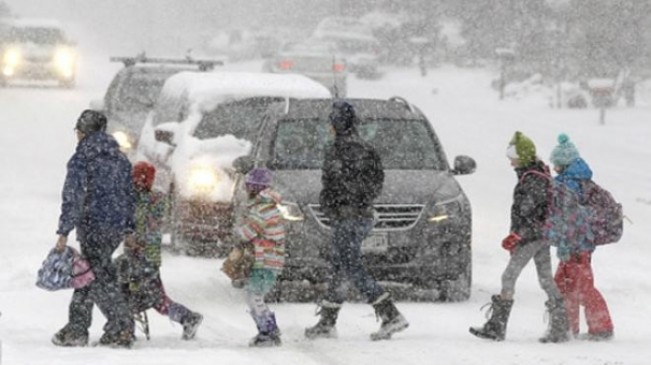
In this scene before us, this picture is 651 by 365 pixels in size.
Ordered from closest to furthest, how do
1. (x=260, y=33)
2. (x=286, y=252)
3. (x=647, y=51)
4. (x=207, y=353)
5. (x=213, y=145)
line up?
(x=207, y=353) < (x=286, y=252) < (x=213, y=145) < (x=647, y=51) < (x=260, y=33)

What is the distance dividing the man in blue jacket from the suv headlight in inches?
118

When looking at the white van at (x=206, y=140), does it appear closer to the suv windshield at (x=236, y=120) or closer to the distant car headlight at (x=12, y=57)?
the suv windshield at (x=236, y=120)

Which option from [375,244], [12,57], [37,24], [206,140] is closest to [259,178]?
[375,244]

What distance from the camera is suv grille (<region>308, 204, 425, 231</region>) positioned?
12.0 meters

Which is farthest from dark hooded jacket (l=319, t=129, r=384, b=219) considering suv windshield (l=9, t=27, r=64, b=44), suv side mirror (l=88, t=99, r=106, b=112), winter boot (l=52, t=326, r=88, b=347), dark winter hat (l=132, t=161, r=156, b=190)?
suv windshield (l=9, t=27, r=64, b=44)

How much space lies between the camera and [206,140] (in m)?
14.9

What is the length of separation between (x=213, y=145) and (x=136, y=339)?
4.47 metres

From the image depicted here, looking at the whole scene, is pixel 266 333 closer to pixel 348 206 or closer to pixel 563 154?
pixel 348 206

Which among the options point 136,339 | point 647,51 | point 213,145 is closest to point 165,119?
point 213,145

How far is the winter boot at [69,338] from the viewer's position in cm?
998

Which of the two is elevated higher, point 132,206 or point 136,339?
point 132,206

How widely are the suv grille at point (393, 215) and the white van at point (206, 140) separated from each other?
93.1 inches

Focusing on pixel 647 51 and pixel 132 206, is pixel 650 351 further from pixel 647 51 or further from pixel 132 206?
pixel 647 51

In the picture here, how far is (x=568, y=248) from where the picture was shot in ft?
36.0
